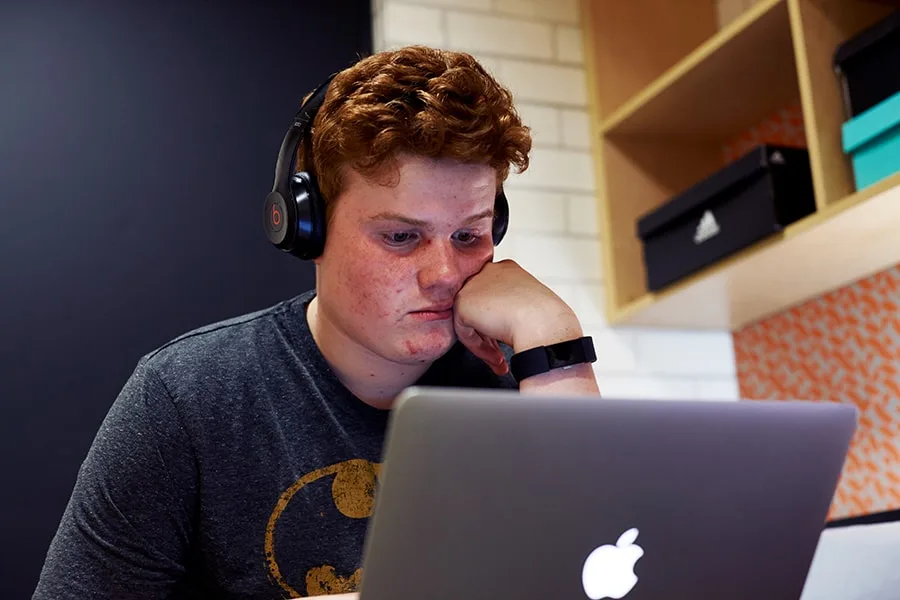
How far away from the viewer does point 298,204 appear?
1187 millimetres

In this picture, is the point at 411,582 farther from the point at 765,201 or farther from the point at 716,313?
the point at 716,313

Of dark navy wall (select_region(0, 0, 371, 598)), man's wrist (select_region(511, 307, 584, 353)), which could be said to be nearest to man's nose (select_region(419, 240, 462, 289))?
man's wrist (select_region(511, 307, 584, 353))

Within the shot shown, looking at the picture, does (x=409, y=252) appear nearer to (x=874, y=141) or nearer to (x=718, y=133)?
(x=874, y=141)

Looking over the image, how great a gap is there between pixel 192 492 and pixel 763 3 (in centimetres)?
132

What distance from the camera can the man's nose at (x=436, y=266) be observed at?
3.75ft

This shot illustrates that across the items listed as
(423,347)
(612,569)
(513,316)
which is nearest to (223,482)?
(423,347)

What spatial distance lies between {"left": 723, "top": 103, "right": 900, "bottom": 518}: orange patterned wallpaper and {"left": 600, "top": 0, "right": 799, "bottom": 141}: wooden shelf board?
0.08m

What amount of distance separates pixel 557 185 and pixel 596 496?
1.68 metres

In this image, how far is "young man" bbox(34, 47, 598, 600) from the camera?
3.60ft

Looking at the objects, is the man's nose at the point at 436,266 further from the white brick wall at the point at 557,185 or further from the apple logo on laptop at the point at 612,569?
the white brick wall at the point at 557,185

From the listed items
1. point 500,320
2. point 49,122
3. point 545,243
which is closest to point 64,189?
point 49,122

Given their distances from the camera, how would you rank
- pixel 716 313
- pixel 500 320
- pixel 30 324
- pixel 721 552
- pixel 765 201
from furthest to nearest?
pixel 716 313 < pixel 30 324 < pixel 765 201 < pixel 500 320 < pixel 721 552

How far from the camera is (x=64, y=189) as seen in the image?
1.98 metres

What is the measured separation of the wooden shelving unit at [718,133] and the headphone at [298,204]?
2.88ft
